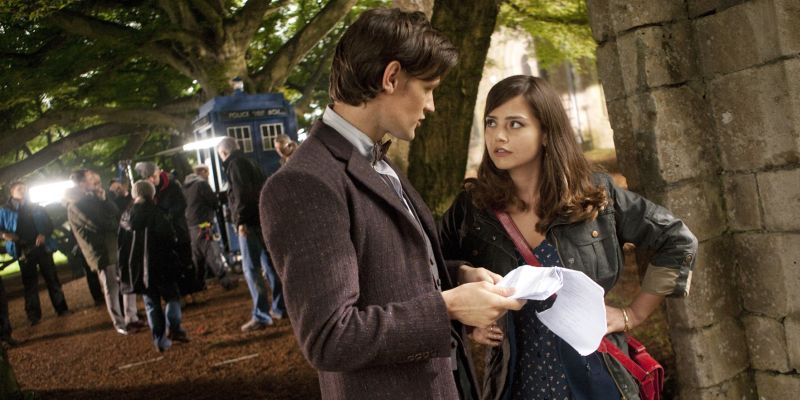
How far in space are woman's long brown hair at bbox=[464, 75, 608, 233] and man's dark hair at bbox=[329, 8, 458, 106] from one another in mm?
731

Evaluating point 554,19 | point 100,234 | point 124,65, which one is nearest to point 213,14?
point 124,65

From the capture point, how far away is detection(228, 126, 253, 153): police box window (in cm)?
487

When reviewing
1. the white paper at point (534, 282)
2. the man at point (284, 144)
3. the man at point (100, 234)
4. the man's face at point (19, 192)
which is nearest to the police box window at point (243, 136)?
the man at point (284, 144)

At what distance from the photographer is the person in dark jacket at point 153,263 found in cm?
457

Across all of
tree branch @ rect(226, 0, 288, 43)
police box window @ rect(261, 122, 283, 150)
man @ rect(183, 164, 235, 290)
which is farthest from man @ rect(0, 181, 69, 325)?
police box window @ rect(261, 122, 283, 150)

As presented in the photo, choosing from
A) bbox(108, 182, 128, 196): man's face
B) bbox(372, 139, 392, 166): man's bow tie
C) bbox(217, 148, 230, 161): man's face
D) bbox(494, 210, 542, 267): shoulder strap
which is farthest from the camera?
bbox(217, 148, 230, 161): man's face

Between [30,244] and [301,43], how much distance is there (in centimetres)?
262

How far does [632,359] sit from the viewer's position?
2.25m

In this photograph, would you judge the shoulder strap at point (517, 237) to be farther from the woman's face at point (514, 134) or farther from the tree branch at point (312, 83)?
the tree branch at point (312, 83)

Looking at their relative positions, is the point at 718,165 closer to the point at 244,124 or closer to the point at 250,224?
the point at 244,124

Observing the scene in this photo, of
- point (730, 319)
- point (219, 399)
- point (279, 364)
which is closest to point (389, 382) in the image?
point (730, 319)

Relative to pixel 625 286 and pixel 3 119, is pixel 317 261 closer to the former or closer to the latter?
pixel 3 119

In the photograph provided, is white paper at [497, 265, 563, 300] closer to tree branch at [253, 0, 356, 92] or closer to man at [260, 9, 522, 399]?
man at [260, 9, 522, 399]

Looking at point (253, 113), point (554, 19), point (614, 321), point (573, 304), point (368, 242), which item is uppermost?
point (554, 19)
